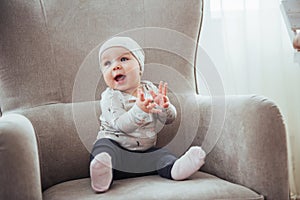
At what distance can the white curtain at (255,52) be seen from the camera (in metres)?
2.02

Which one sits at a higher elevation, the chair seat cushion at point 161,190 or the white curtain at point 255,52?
the white curtain at point 255,52

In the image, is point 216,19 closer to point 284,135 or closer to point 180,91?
point 180,91

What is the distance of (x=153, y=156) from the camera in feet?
4.58

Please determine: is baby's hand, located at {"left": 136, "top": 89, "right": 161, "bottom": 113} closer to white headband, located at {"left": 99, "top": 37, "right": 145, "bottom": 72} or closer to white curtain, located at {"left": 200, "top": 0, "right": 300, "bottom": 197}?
white headband, located at {"left": 99, "top": 37, "right": 145, "bottom": 72}

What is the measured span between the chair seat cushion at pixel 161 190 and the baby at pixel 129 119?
0.07 m

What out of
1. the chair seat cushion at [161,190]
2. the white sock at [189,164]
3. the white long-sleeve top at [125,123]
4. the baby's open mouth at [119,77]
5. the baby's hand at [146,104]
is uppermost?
the baby's open mouth at [119,77]

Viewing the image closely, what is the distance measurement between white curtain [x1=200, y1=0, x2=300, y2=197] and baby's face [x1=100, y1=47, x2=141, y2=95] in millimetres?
665

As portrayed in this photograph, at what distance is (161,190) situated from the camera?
1.14 m

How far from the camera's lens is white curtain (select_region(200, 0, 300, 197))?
6.63ft

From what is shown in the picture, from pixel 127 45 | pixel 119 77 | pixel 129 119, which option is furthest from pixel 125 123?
pixel 127 45

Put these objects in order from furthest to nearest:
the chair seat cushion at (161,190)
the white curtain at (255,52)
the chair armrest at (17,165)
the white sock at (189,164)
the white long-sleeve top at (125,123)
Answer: the white curtain at (255,52) < the white long-sleeve top at (125,123) < the white sock at (189,164) < the chair seat cushion at (161,190) < the chair armrest at (17,165)

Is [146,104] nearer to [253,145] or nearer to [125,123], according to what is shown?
[125,123]

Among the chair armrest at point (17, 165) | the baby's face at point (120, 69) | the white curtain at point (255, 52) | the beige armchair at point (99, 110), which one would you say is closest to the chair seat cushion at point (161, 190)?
the beige armchair at point (99, 110)

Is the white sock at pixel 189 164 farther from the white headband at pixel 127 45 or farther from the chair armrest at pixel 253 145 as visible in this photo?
the white headband at pixel 127 45
